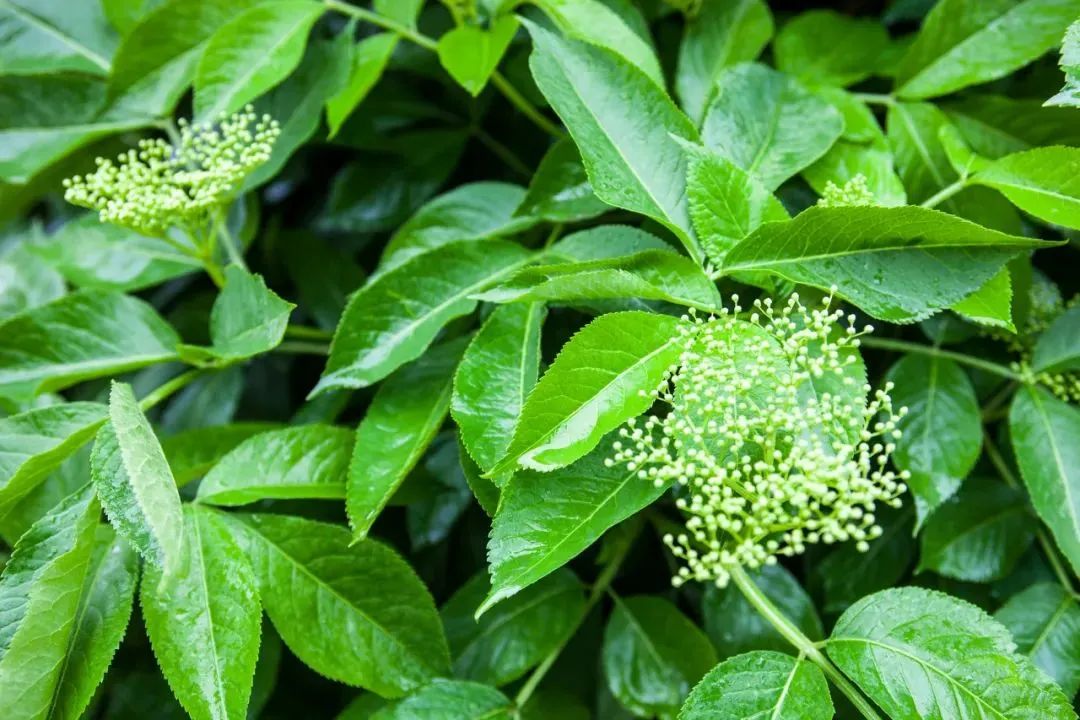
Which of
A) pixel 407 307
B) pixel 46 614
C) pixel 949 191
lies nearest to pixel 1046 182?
pixel 949 191

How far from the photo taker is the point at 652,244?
2.86ft

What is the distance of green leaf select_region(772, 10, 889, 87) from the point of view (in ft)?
3.64

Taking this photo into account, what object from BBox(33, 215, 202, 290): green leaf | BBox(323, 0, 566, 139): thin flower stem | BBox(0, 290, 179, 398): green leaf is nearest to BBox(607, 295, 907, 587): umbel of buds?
BBox(323, 0, 566, 139): thin flower stem

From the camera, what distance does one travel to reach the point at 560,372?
68 cm

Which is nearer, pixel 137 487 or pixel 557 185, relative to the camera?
pixel 137 487

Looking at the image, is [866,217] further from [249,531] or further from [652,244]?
[249,531]

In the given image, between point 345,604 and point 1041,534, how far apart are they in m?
0.74

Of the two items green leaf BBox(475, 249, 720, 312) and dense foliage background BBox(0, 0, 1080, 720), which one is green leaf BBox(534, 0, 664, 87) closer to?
dense foliage background BBox(0, 0, 1080, 720)

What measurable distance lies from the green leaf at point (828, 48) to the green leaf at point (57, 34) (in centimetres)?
91

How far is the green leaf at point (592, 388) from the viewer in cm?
67

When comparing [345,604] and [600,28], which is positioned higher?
[600,28]

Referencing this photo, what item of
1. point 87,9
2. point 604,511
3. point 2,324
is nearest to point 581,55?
point 604,511

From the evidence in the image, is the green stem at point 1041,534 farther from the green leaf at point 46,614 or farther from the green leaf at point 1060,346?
the green leaf at point 46,614

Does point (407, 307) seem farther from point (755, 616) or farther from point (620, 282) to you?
point (755, 616)
